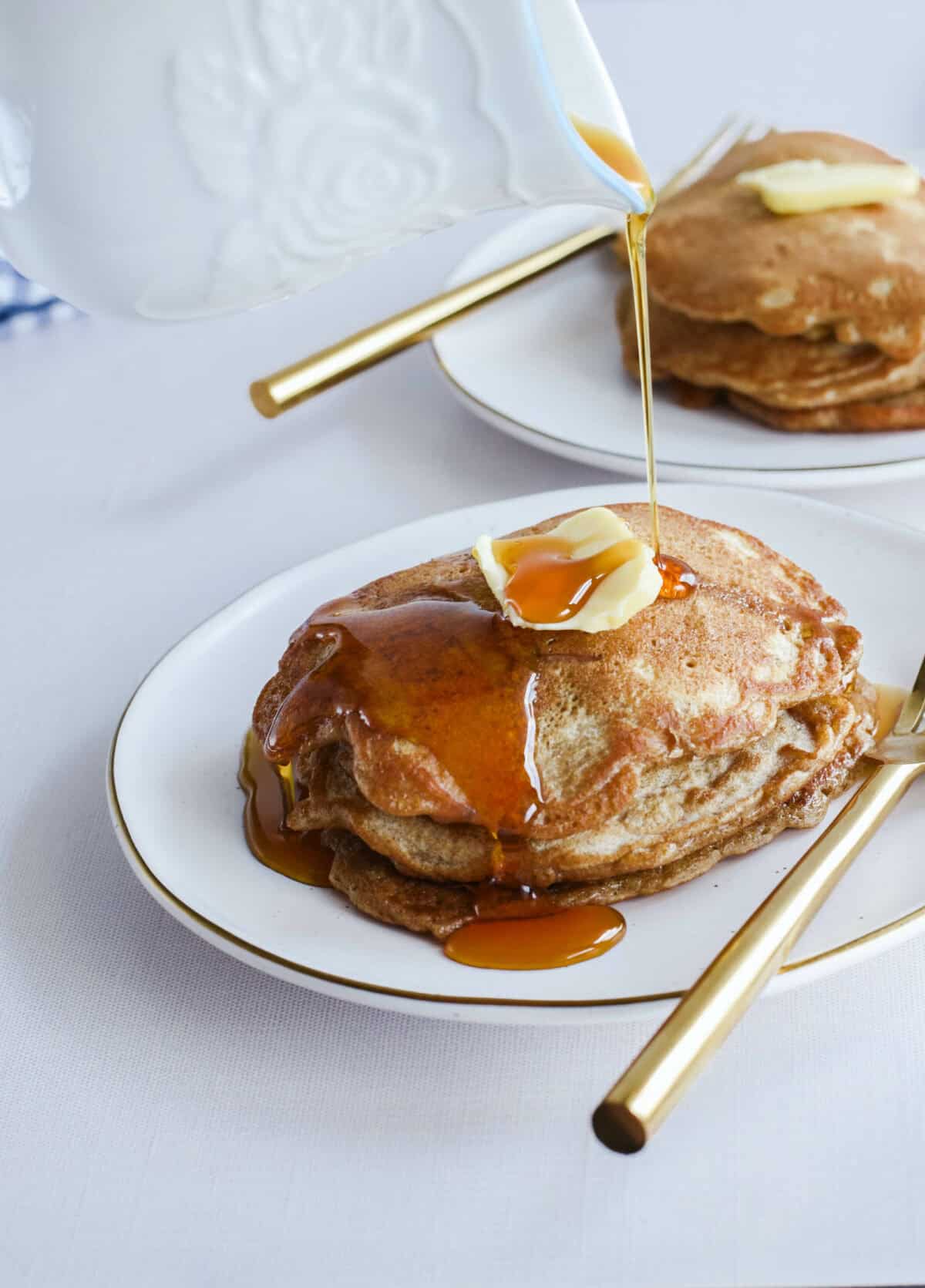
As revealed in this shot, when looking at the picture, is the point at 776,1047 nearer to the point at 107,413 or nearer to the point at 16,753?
the point at 16,753

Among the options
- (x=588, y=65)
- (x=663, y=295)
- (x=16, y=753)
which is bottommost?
(x=16, y=753)

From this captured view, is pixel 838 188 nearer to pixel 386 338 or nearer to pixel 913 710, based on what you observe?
pixel 386 338

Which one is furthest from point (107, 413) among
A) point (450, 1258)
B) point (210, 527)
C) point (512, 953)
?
point (450, 1258)

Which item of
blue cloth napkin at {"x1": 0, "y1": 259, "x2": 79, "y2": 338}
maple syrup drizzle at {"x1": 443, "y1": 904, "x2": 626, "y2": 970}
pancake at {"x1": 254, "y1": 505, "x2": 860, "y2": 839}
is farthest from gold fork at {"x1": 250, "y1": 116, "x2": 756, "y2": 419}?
maple syrup drizzle at {"x1": 443, "y1": 904, "x2": 626, "y2": 970}

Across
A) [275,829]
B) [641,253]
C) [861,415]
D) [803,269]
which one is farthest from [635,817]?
[803,269]

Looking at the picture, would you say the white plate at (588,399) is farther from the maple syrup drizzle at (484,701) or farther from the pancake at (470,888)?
the pancake at (470,888)

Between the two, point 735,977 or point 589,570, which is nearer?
point 735,977

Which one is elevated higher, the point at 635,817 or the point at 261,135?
the point at 261,135
